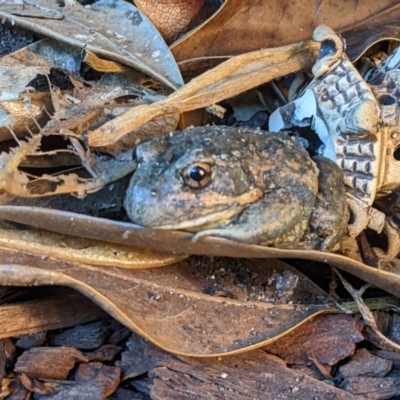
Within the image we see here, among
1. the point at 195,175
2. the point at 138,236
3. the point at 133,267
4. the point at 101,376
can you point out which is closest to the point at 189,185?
the point at 195,175

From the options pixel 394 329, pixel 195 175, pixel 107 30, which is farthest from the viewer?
pixel 107 30

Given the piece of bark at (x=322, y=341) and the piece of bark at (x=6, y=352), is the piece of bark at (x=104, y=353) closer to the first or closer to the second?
the piece of bark at (x=6, y=352)

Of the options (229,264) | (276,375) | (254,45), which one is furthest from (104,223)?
(254,45)

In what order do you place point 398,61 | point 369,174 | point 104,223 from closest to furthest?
point 104,223, point 369,174, point 398,61

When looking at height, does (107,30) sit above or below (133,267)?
above

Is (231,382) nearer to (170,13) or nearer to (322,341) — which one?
(322,341)

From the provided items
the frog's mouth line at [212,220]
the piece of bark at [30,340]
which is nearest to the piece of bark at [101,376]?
the piece of bark at [30,340]

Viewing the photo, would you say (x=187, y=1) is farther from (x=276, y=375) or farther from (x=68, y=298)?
(x=276, y=375)

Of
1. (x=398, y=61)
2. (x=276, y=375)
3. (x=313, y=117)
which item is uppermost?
(x=398, y=61)
